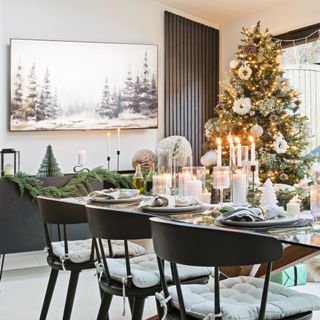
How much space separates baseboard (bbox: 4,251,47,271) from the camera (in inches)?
192

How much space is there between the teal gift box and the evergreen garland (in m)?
1.47

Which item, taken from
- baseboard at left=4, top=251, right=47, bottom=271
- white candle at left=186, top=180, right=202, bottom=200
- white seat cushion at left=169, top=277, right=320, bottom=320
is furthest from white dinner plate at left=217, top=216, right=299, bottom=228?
baseboard at left=4, top=251, right=47, bottom=271

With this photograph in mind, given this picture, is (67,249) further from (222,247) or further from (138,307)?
(222,247)

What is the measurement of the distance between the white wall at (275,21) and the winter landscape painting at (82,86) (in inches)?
43.6

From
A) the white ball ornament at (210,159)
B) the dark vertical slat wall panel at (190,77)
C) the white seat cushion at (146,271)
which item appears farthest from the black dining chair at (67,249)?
the dark vertical slat wall panel at (190,77)

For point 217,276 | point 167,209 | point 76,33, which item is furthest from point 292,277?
point 76,33

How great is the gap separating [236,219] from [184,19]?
5729mm

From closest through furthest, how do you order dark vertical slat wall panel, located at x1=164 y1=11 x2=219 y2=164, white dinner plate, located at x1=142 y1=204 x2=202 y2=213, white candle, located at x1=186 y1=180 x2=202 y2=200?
white dinner plate, located at x1=142 y1=204 x2=202 y2=213 < white candle, located at x1=186 y1=180 x2=202 y2=200 < dark vertical slat wall panel, located at x1=164 y1=11 x2=219 y2=164

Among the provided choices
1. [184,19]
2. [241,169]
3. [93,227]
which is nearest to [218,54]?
[184,19]

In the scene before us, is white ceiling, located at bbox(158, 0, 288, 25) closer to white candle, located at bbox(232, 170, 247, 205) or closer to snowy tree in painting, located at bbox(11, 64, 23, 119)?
snowy tree in painting, located at bbox(11, 64, 23, 119)

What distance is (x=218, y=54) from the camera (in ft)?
25.4

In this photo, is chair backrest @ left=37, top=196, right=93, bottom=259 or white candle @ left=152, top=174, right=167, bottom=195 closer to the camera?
chair backrest @ left=37, top=196, right=93, bottom=259

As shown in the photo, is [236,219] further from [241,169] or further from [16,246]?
[16,246]

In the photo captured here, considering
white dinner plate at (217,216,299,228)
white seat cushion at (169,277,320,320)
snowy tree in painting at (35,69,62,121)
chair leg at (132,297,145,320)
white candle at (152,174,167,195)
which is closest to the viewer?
white seat cushion at (169,277,320,320)
